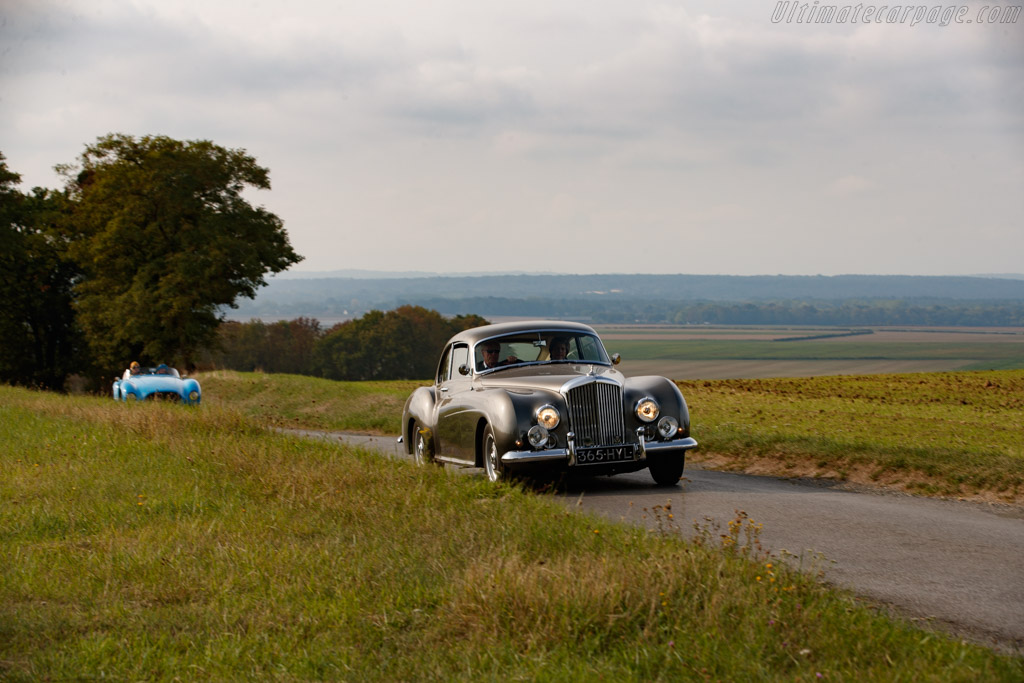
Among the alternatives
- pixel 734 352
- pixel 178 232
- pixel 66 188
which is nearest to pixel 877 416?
pixel 178 232

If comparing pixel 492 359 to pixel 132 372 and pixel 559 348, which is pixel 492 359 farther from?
pixel 132 372

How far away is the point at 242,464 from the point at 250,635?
6.17m

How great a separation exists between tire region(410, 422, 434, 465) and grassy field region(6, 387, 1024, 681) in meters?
3.27

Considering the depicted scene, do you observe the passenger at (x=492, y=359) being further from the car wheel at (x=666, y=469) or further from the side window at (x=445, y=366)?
the car wheel at (x=666, y=469)

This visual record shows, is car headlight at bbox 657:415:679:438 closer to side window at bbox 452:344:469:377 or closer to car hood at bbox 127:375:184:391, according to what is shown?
side window at bbox 452:344:469:377

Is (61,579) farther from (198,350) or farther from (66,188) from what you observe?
(66,188)

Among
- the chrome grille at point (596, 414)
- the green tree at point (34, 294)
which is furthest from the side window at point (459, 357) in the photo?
the green tree at point (34, 294)

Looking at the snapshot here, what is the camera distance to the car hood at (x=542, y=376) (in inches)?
468

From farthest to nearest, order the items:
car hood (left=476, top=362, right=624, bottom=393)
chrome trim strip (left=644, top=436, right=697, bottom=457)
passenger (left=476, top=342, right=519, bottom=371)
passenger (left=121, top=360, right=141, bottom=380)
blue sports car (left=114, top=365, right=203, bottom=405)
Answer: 1. passenger (left=121, top=360, right=141, bottom=380)
2. blue sports car (left=114, top=365, right=203, bottom=405)
3. passenger (left=476, top=342, right=519, bottom=371)
4. car hood (left=476, top=362, right=624, bottom=393)
5. chrome trim strip (left=644, top=436, right=697, bottom=457)

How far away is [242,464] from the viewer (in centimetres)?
1184

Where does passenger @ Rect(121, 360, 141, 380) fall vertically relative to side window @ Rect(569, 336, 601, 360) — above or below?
below

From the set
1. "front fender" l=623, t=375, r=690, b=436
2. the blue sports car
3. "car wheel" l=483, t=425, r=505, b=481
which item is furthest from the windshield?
the blue sports car

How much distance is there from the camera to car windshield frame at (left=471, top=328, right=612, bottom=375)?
44.0 feet

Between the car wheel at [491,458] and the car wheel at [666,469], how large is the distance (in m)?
1.74
